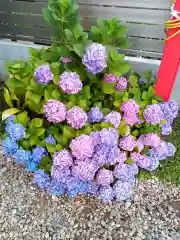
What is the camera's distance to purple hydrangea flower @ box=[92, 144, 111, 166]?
1.89 m

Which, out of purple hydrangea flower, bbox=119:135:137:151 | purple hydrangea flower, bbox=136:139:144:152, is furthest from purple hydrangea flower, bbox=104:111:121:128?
purple hydrangea flower, bbox=136:139:144:152

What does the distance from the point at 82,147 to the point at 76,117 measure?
0.17m

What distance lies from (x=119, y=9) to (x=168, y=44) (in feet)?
2.56

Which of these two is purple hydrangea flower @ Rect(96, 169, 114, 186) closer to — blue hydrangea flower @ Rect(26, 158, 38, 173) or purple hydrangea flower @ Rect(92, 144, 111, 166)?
purple hydrangea flower @ Rect(92, 144, 111, 166)

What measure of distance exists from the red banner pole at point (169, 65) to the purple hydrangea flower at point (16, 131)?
35.4 inches

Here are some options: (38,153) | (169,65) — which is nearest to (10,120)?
Answer: (38,153)

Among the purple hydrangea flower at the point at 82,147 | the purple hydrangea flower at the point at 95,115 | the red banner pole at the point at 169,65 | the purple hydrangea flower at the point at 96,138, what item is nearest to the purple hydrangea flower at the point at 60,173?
the purple hydrangea flower at the point at 82,147

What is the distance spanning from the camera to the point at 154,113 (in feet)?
6.47

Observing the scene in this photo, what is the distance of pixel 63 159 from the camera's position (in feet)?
6.16

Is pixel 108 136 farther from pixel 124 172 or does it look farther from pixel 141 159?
A: pixel 141 159

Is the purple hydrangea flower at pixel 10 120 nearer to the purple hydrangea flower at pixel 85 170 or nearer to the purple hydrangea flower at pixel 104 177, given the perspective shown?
the purple hydrangea flower at pixel 85 170

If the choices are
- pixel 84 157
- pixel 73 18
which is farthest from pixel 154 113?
pixel 73 18

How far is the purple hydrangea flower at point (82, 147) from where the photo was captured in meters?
1.84

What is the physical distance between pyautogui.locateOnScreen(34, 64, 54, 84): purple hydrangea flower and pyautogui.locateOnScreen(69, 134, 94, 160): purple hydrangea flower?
0.38 m
